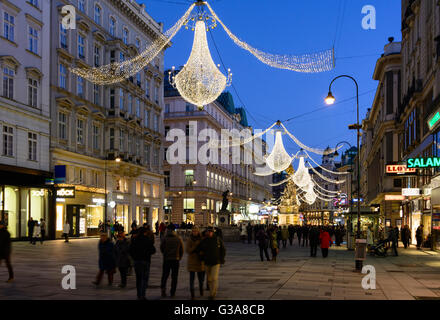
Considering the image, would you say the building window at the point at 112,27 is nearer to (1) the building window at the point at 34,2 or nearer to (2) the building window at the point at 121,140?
(2) the building window at the point at 121,140

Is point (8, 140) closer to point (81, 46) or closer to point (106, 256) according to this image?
point (81, 46)

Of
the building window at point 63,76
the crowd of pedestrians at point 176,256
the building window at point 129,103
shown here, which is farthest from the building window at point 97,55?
the crowd of pedestrians at point 176,256

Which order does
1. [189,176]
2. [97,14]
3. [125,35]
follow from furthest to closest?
[189,176] < [125,35] < [97,14]

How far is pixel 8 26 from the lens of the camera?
1460 inches

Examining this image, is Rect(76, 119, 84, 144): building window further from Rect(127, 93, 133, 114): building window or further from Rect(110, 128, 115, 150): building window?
Rect(127, 93, 133, 114): building window

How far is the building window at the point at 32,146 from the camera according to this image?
39.6 m

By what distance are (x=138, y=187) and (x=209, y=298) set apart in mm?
47588

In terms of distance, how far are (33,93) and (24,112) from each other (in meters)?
2.49

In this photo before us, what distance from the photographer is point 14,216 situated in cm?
3741

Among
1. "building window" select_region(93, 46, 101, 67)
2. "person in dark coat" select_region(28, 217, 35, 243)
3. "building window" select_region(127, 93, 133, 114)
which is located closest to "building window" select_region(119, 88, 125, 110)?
"building window" select_region(127, 93, 133, 114)

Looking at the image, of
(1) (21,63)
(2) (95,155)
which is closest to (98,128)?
(2) (95,155)

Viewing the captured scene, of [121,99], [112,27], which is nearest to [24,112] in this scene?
[121,99]

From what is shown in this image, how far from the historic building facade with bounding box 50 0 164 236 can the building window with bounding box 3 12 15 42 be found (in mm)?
5698
